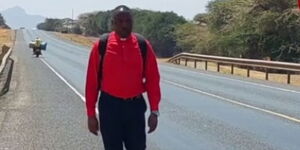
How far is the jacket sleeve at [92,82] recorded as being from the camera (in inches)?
221

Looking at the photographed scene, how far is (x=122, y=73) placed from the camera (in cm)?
551

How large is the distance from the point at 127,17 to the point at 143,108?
792mm

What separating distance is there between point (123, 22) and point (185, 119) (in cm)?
769

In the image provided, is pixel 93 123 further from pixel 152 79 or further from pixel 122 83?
pixel 152 79

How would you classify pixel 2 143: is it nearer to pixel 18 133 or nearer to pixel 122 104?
pixel 18 133

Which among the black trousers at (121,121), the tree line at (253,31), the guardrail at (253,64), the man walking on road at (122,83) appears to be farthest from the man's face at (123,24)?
the tree line at (253,31)

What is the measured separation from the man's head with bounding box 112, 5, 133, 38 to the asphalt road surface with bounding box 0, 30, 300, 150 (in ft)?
13.7

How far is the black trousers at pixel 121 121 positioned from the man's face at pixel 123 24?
1.78ft

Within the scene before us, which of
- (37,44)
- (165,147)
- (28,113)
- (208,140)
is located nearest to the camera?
(165,147)

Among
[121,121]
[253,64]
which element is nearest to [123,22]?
[121,121]

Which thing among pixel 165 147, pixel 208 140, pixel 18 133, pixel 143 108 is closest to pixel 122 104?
pixel 143 108

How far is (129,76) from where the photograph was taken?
18.1ft

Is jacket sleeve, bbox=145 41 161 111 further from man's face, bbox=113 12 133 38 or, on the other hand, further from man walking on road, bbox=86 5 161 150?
man's face, bbox=113 12 133 38

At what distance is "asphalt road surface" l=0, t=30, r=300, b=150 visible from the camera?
9.98m
